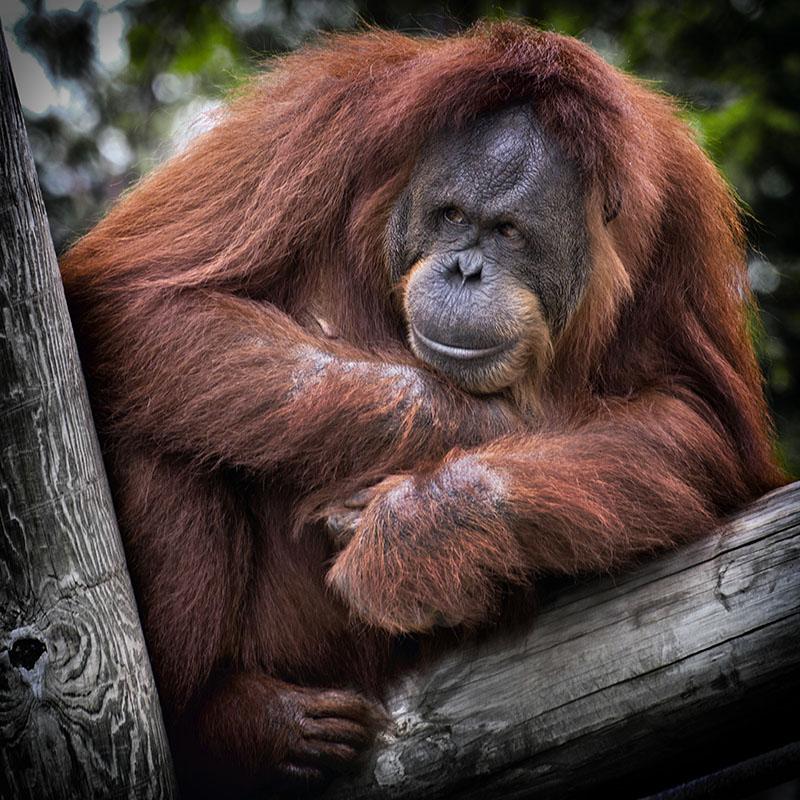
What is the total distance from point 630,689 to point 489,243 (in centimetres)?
100

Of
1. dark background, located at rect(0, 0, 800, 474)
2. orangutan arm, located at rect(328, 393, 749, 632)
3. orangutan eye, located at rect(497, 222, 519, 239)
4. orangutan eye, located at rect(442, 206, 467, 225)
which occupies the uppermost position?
dark background, located at rect(0, 0, 800, 474)

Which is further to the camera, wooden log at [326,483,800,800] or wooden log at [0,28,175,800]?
wooden log at [326,483,800,800]

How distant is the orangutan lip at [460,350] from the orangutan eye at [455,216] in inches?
10.4

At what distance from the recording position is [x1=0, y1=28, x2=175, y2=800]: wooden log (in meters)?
1.88

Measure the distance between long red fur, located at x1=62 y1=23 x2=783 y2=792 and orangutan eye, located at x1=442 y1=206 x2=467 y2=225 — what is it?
0.15 meters

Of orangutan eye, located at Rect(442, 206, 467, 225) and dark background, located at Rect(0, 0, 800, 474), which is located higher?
dark background, located at Rect(0, 0, 800, 474)

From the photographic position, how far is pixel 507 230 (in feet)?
7.97

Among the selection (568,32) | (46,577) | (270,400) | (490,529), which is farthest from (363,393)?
(568,32)

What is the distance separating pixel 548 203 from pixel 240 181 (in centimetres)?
73

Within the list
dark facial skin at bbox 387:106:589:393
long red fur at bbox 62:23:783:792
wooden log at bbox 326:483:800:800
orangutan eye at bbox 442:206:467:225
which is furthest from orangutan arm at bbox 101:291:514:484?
wooden log at bbox 326:483:800:800

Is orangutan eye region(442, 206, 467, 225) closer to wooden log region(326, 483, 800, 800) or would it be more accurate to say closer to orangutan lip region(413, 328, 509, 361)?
orangutan lip region(413, 328, 509, 361)

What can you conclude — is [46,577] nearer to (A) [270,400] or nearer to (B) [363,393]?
(A) [270,400]

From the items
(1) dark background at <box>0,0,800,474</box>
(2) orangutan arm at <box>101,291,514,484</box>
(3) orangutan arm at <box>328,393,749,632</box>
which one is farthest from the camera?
(1) dark background at <box>0,0,800,474</box>

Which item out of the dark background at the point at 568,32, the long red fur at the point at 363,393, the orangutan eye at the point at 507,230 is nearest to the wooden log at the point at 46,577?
the long red fur at the point at 363,393
